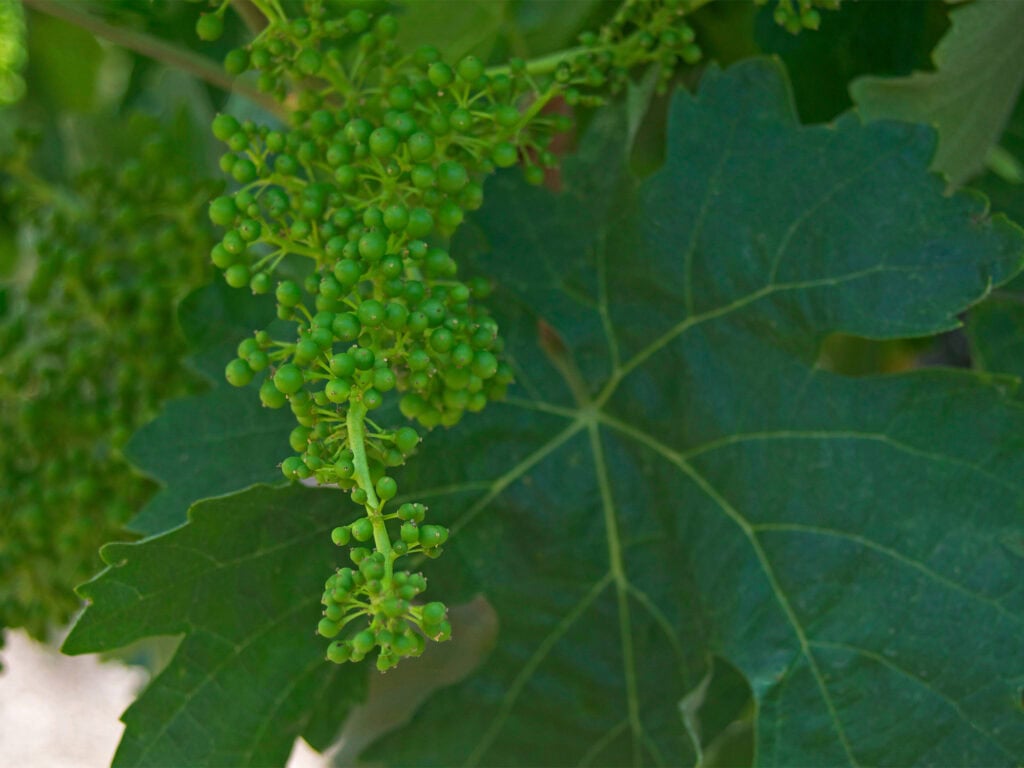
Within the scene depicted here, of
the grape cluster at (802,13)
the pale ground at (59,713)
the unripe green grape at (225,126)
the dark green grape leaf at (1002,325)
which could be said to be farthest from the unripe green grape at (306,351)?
the pale ground at (59,713)

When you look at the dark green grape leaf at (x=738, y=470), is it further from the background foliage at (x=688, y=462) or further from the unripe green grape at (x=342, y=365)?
the unripe green grape at (x=342, y=365)

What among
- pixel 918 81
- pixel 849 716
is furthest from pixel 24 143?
pixel 849 716

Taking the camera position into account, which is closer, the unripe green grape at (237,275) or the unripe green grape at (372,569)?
the unripe green grape at (372,569)

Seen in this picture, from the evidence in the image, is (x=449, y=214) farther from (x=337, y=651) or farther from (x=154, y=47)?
(x=154, y=47)

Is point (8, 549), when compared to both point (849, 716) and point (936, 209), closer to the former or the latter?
point (849, 716)

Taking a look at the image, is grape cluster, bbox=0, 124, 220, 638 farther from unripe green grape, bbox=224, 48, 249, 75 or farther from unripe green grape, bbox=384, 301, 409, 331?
unripe green grape, bbox=384, 301, 409, 331

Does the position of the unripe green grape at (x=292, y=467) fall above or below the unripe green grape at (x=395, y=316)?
below

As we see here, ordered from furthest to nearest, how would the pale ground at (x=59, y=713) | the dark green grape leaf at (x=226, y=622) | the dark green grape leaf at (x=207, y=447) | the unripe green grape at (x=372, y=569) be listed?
the pale ground at (x=59, y=713), the dark green grape leaf at (x=207, y=447), the dark green grape leaf at (x=226, y=622), the unripe green grape at (x=372, y=569)

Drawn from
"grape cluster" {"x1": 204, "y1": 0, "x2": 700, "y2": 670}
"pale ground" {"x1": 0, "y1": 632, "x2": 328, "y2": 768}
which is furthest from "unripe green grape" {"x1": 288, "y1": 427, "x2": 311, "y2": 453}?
"pale ground" {"x1": 0, "y1": 632, "x2": 328, "y2": 768}

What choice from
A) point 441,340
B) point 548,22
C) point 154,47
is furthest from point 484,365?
point 154,47

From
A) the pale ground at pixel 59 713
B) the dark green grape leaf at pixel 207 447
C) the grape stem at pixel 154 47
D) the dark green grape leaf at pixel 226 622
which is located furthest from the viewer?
the pale ground at pixel 59 713
